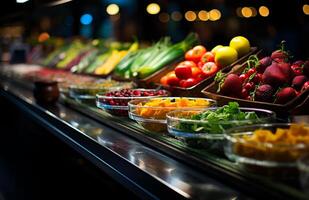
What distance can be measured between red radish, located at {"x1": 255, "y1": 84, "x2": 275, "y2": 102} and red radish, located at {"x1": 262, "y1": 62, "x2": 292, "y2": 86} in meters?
0.04

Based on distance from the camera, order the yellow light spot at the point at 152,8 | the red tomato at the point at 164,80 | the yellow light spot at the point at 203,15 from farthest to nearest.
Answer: the yellow light spot at the point at 203,15
the yellow light spot at the point at 152,8
the red tomato at the point at 164,80

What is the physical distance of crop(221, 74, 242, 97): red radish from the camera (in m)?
2.46

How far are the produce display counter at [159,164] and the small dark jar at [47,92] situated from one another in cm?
80

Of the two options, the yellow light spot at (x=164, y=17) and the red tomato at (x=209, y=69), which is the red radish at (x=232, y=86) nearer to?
the red tomato at (x=209, y=69)

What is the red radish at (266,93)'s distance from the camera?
87.8 inches

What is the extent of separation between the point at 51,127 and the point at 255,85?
168cm

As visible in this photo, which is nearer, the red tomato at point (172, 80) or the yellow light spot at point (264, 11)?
the red tomato at point (172, 80)

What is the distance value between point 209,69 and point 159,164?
1232 millimetres

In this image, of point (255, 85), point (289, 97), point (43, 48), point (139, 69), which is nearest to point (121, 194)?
point (139, 69)

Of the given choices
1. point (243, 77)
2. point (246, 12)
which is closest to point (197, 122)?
point (243, 77)

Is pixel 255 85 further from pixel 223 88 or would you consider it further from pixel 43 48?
pixel 43 48

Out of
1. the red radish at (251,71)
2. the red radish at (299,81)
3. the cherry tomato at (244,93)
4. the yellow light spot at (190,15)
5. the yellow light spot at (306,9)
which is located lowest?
the cherry tomato at (244,93)

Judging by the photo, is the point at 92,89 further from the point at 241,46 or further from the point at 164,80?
the point at 241,46

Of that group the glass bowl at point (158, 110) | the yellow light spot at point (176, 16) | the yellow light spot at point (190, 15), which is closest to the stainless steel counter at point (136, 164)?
the glass bowl at point (158, 110)
